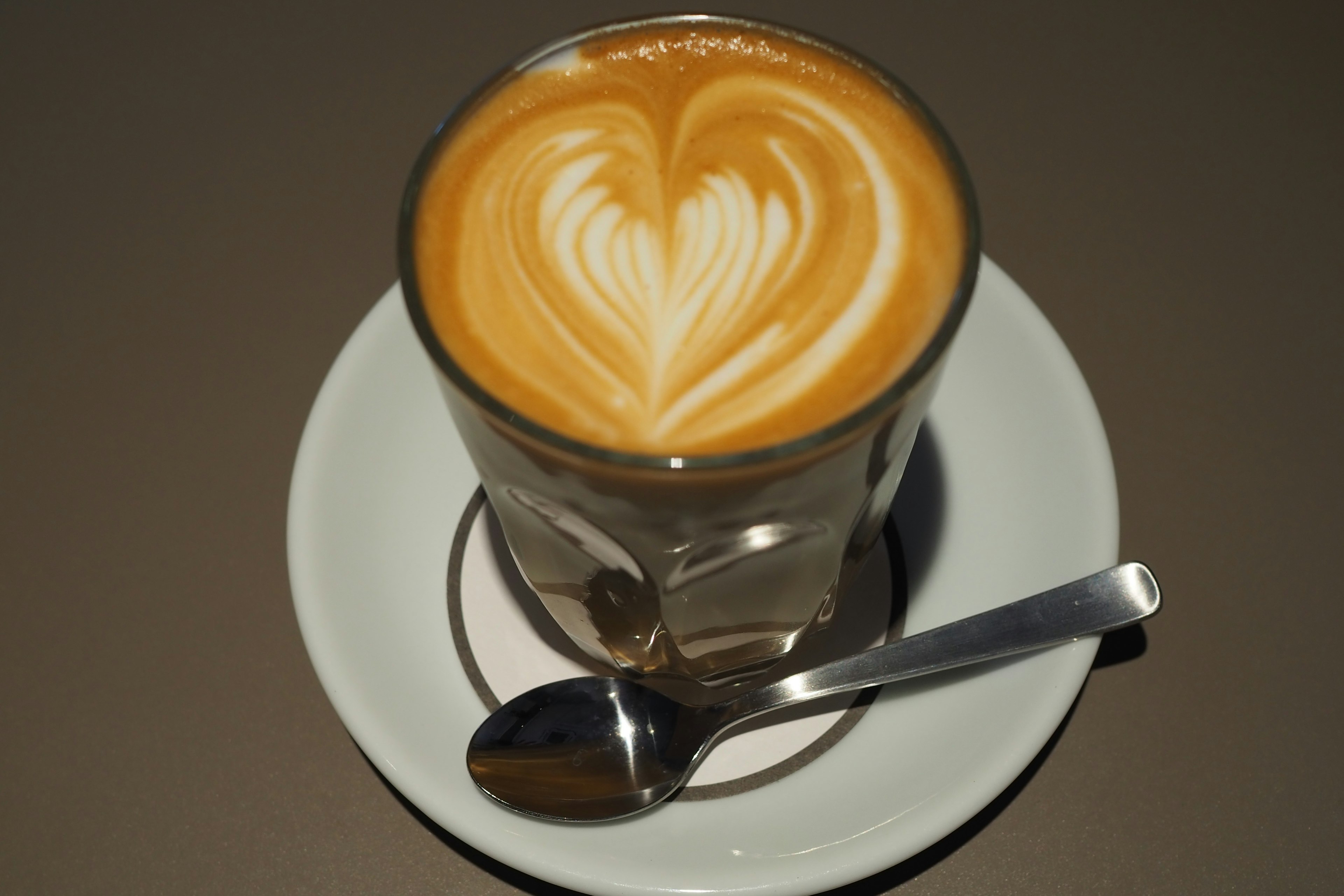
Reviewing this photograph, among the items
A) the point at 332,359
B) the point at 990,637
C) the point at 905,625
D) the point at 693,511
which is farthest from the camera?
the point at 332,359

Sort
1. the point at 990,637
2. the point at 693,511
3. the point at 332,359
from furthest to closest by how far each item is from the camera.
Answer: the point at 332,359, the point at 990,637, the point at 693,511

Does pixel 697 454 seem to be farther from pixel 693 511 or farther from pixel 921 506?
pixel 921 506

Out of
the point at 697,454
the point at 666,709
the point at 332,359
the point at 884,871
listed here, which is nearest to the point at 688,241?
the point at 697,454

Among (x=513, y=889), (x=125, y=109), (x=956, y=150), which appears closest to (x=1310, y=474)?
(x=956, y=150)

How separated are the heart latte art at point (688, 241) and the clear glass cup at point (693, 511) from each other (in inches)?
0.9

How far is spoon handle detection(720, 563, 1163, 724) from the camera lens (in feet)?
3.56

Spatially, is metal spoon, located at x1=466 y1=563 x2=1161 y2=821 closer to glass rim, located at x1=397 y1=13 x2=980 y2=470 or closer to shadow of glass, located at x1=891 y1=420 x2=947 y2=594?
shadow of glass, located at x1=891 y1=420 x2=947 y2=594

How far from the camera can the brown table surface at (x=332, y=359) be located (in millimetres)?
1167

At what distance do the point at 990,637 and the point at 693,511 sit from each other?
0.45 m

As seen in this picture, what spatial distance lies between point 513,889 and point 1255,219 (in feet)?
4.66

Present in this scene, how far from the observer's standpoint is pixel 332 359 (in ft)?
5.20

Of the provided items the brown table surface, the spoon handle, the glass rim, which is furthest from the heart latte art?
the brown table surface

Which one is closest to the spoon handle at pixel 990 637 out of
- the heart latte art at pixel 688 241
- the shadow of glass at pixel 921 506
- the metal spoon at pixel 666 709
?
the metal spoon at pixel 666 709

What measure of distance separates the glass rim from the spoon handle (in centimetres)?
40
